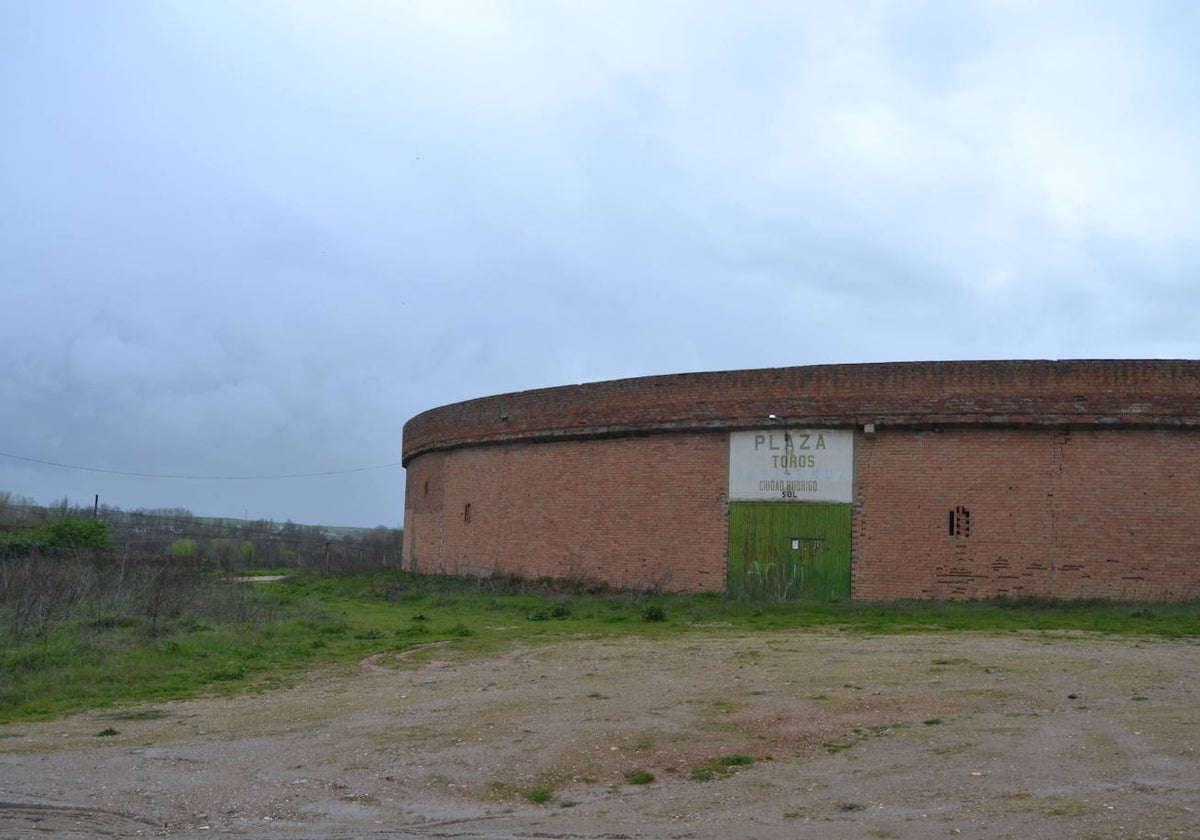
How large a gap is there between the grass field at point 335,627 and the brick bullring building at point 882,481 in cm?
75

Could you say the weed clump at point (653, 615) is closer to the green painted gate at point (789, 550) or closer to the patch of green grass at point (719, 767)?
the green painted gate at point (789, 550)

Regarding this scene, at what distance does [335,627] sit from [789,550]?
26.9ft

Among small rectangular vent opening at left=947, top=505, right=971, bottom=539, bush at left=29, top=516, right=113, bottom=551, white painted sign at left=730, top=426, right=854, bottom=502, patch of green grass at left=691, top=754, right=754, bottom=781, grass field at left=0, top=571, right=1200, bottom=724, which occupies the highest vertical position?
white painted sign at left=730, top=426, right=854, bottom=502

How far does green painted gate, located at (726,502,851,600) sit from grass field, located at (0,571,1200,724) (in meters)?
0.91

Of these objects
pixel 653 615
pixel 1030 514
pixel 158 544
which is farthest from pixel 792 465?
pixel 158 544

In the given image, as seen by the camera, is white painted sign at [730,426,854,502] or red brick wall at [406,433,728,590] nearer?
white painted sign at [730,426,854,502]

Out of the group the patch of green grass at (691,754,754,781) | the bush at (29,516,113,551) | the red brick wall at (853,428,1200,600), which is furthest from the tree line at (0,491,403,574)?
the patch of green grass at (691,754,754,781)

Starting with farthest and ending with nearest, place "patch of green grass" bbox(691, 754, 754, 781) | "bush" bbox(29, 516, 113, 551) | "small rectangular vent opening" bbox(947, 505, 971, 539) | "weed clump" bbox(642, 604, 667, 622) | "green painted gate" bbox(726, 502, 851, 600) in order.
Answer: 1. "bush" bbox(29, 516, 113, 551)
2. "green painted gate" bbox(726, 502, 851, 600)
3. "small rectangular vent opening" bbox(947, 505, 971, 539)
4. "weed clump" bbox(642, 604, 667, 622)
5. "patch of green grass" bbox(691, 754, 754, 781)

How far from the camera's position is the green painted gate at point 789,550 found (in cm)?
1941

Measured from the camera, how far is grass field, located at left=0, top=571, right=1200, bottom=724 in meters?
11.9

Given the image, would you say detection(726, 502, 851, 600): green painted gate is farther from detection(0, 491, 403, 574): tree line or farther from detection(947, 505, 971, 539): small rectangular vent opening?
detection(0, 491, 403, 574): tree line

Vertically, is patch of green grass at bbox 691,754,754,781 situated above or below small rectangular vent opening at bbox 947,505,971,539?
below

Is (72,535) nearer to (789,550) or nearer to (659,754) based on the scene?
(789,550)

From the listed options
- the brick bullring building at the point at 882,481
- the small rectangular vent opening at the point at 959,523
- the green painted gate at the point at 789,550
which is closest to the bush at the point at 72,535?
the brick bullring building at the point at 882,481
